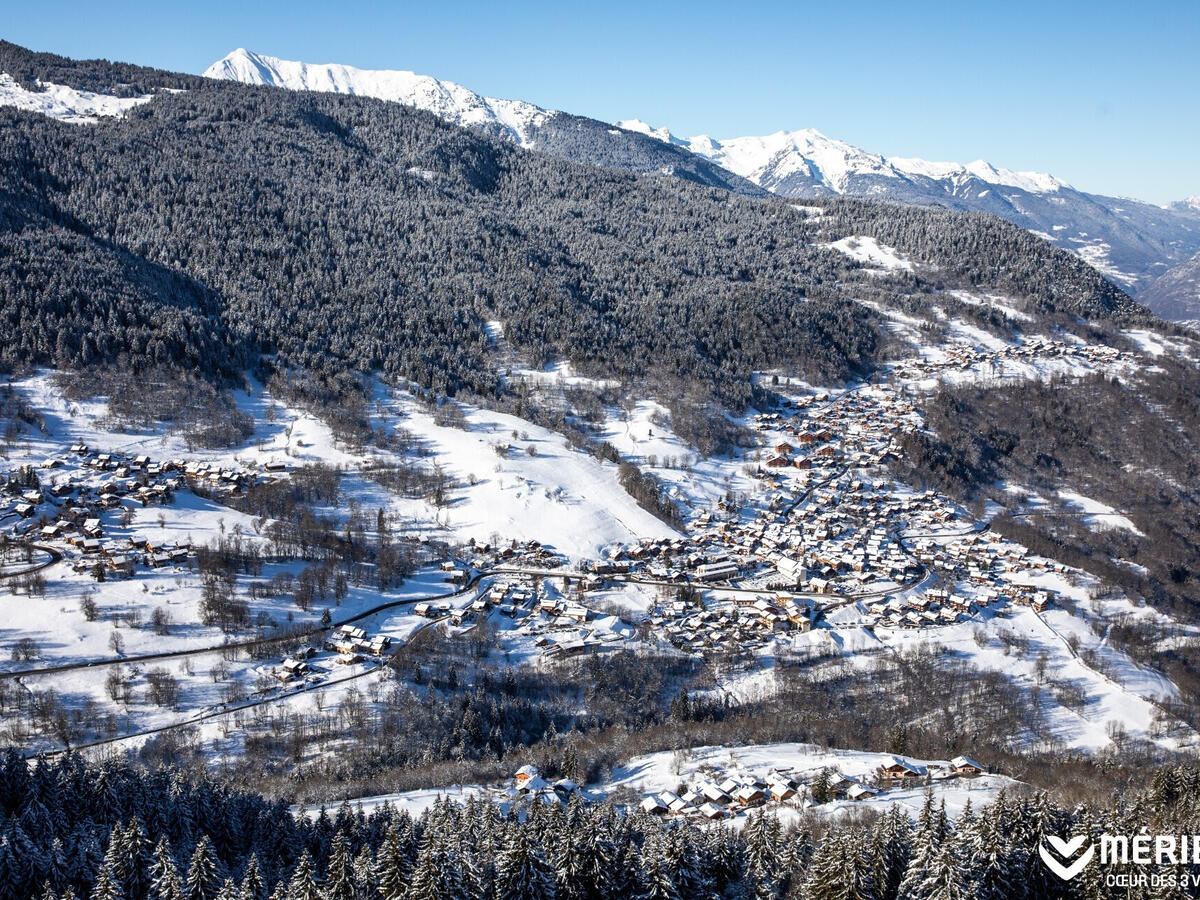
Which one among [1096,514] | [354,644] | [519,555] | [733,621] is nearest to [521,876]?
[354,644]

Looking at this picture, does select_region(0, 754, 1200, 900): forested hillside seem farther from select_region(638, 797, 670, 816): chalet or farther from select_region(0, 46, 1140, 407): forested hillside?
select_region(0, 46, 1140, 407): forested hillside

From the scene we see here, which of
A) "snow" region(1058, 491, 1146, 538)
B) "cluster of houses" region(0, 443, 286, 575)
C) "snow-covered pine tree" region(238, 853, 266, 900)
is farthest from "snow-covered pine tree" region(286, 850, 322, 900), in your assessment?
"snow" region(1058, 491, 1146, 538)

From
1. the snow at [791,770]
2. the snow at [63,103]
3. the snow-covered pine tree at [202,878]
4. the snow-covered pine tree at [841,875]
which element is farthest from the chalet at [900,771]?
the snow at [63,103]

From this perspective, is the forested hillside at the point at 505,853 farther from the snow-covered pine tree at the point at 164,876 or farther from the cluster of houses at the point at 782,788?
the cluster of houses at the point at 782,788

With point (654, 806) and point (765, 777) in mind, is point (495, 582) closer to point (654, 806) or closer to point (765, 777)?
point (654, 806)

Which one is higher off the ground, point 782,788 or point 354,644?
point 782,788
